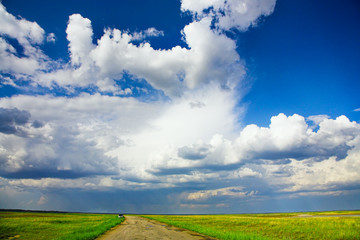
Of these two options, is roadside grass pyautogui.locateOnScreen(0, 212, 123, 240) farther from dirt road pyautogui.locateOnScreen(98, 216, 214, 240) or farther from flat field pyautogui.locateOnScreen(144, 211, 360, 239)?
flat field pyautogui.locateOnScreen(144, 211, 360, 239)

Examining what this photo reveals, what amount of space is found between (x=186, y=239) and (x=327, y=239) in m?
19.4

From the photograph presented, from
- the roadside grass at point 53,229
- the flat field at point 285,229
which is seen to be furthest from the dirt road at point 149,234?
the flat field at point 285,229

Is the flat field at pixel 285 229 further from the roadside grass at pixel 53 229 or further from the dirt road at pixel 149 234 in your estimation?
the roadside grass at pixel 53 229

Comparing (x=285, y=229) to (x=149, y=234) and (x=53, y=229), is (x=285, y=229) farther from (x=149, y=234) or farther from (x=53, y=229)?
(x=53, y=229)

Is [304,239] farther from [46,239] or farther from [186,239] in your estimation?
[46,239]

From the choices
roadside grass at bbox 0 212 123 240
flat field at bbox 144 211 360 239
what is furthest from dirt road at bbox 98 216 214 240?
flat field at bbox 144 211 360 239

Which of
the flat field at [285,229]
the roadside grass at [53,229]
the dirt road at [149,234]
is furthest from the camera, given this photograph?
the flat field at [285,229]

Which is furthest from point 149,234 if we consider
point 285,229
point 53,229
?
point 53,229

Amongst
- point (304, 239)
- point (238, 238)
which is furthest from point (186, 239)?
point (304, 239)

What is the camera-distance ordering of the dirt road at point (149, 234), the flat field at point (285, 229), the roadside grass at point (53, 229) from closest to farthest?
the dirt road at point (149, 234)
the roadside grass at point (53, 229)
the flat field at point (285, 229)

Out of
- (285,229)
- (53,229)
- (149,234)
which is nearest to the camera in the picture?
(149,234)

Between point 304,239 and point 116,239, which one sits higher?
point 116,239

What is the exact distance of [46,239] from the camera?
88.4ft

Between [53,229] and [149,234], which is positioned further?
[53,229]
